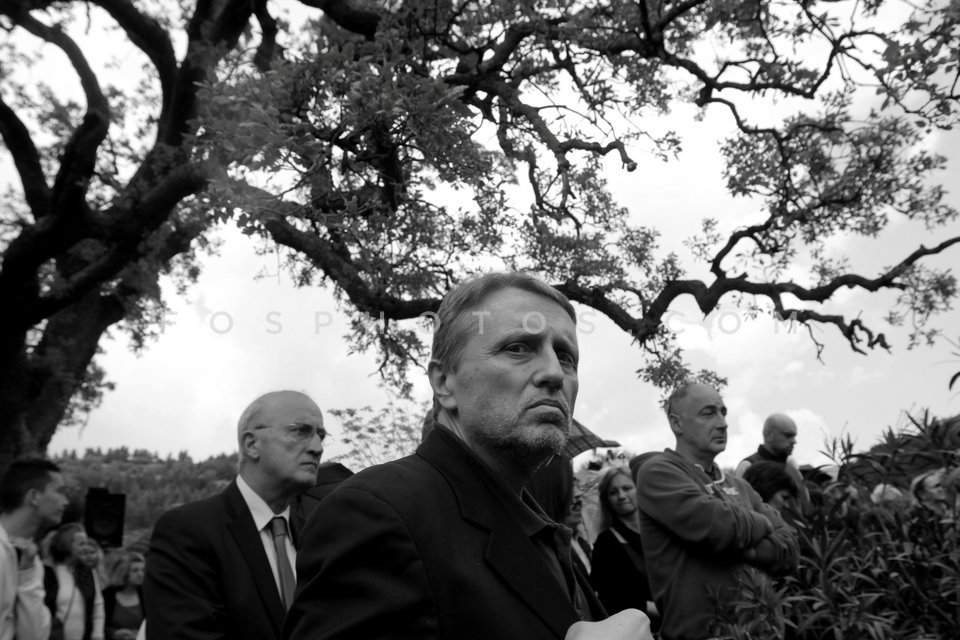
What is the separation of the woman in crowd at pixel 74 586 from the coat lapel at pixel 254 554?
3666 millimetres

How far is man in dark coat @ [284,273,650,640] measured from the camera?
4.88 ft

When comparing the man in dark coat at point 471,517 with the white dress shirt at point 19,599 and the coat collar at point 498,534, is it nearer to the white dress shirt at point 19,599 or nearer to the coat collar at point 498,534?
the coat collar at point 498,534

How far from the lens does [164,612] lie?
3088mm

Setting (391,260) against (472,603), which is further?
(391,260)

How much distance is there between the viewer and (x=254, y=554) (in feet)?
10.9

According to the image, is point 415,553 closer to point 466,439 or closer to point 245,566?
point 466,439

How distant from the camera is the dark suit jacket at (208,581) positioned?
308cm

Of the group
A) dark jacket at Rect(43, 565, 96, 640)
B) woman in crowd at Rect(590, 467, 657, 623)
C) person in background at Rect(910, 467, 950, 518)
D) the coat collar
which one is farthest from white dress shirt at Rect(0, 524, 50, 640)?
person in background at Rect(910, 467, 950, 518)

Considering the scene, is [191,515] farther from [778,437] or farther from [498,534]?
[778,437]

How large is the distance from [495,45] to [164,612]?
7597 millimetres

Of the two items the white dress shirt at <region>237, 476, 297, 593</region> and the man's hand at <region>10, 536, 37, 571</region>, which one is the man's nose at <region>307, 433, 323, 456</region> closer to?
the white dress shirt at <region>237, 476, 297, 593</region>

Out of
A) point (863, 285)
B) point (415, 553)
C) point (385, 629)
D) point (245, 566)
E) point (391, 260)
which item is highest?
point (863, 285)

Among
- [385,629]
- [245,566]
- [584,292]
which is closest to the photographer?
[385,629]

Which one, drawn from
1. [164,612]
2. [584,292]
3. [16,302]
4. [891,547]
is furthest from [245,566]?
[16,302]
